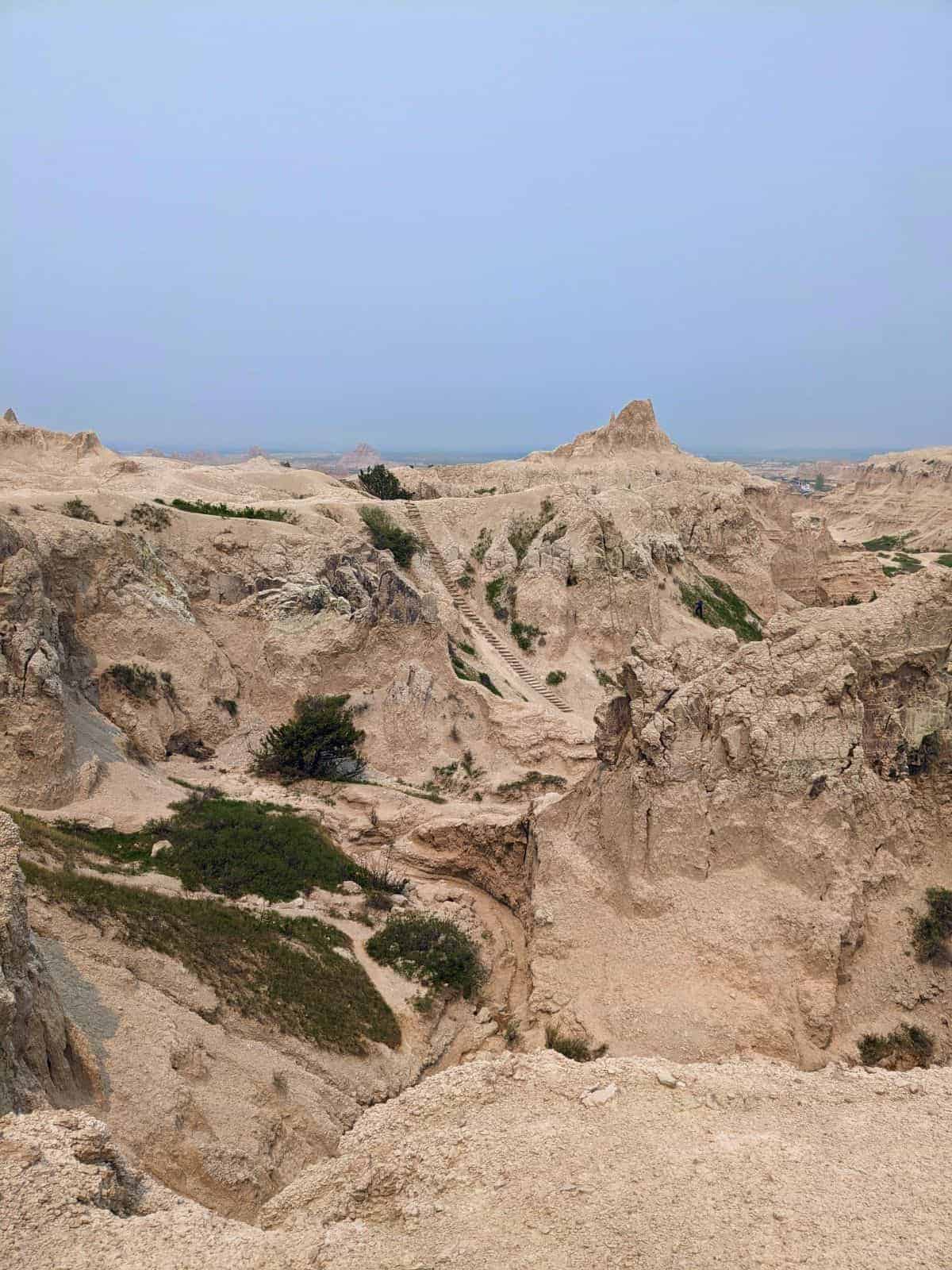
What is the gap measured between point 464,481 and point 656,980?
39.2 meters

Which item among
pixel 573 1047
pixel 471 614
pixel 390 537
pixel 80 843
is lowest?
pixel 573 1047

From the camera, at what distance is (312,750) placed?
22891mm

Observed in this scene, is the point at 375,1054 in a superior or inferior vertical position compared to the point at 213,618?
inferior

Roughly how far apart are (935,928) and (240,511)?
28496 millimetres

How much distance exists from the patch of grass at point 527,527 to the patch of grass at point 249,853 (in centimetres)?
2081

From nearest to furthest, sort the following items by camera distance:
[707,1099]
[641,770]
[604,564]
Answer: [707,1099], [641,770], [604,564]

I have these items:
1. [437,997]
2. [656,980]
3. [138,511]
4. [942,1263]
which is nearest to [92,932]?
[437,997]

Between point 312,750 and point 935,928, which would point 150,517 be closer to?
point 312,750

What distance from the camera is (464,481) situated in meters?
48.4

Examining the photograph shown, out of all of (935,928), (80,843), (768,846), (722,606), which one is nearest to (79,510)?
(80,843)

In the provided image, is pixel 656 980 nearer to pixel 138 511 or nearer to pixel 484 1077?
pixel 484 1077

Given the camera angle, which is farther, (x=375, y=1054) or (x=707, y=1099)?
(x=375, y=1054)

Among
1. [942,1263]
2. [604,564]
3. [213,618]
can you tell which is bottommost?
[942,1263]

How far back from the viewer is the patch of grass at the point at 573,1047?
11.7 meters
